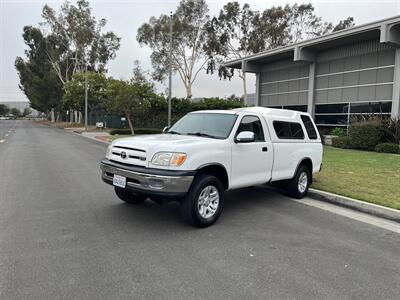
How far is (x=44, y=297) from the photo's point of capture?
330 centimetres

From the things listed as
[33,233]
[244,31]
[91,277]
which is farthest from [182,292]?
[244,31]

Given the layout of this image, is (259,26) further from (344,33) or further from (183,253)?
(183,253)

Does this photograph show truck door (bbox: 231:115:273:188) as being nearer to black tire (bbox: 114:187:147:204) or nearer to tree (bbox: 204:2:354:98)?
black tire (bbox: 114:187:147:204)

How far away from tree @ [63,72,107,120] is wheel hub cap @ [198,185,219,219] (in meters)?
39.9

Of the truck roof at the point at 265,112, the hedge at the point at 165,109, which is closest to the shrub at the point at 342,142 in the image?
the truck roof at the point at 265,112

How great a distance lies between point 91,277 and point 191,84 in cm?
4604

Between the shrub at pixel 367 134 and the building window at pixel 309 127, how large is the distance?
11734mm

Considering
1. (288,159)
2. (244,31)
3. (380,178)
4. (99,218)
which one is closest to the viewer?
(99,218)

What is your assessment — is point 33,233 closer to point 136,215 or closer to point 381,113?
point 136,215

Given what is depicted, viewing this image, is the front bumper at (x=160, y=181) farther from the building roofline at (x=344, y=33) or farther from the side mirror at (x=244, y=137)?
the building roofline at (x=344, y=33)

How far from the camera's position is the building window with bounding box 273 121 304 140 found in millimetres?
7134

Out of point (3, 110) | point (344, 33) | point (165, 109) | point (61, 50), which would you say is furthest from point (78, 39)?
point (3, 110)

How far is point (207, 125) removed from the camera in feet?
21.3

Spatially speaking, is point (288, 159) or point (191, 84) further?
point (191, 84)
